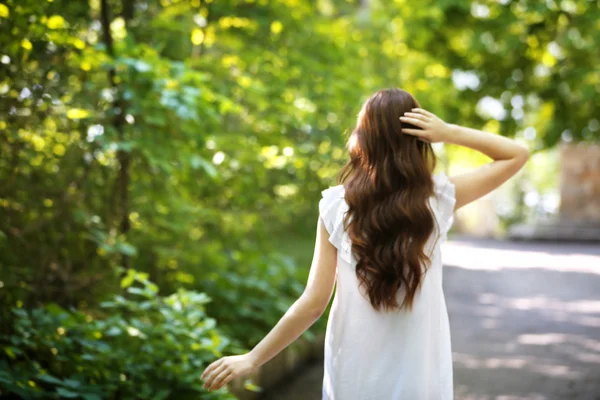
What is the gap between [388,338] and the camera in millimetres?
2275

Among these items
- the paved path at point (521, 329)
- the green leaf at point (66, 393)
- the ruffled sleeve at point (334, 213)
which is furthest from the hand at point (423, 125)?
the paved path at point (521, 329)

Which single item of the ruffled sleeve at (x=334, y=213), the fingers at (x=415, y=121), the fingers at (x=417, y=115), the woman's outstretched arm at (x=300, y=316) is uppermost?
the fingers at (x=417, y=115)

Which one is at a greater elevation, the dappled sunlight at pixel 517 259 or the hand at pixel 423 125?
the dappled sunlight at pixel 517 259

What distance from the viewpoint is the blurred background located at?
12.7ft

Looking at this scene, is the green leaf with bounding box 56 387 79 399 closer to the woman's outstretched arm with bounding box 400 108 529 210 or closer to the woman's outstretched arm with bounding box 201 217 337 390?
the woman's outstretched arm with bounding box 201 217 337 390

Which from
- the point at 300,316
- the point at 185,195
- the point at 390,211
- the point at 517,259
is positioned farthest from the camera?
the point at 517,259

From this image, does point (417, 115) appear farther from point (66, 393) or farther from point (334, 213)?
point (66, 393)

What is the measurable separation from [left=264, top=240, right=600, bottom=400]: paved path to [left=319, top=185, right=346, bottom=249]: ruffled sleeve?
12.1ft

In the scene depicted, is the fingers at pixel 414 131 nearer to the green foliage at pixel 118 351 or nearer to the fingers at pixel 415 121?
the fingers at pixel 415 121

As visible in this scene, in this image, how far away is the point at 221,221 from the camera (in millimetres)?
6422

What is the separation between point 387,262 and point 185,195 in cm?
396

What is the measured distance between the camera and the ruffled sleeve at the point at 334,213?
90.8 inches

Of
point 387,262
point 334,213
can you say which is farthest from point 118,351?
point 387,262

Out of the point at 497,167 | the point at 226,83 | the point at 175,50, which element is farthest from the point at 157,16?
the point at 497,167
